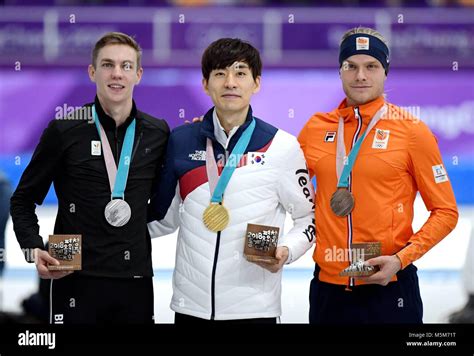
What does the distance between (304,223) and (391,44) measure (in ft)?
20.9

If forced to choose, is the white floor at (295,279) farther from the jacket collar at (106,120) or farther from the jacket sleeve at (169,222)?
the jacket collar at (106,120)

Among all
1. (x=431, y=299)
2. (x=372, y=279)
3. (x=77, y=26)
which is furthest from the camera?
(x=77, y=26)

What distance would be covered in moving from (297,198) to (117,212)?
36.2 inches

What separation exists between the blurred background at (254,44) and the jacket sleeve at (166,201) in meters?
5.36

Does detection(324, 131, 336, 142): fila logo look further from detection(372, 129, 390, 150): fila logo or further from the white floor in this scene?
the white floor

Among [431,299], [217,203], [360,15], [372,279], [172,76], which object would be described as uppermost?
[360,15]

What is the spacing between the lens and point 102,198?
171 inches

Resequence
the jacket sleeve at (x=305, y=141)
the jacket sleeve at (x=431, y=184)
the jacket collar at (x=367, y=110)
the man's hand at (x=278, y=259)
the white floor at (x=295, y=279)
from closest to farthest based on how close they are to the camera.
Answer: the man's hand at (x=278, y=259)
the jacket sleeve at (x=431, y=184)
the jacket collar at (x=367, y=110)
the jacket sleeve at (x=305, y=141)
the white floor at (x=295, y=279)

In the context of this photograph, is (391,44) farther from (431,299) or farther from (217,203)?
(217,203)

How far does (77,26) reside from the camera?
10125 mm

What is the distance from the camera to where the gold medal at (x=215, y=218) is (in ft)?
14.0

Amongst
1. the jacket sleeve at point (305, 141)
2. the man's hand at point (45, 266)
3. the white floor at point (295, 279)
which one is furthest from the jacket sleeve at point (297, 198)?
the white floor at point (295, 279)

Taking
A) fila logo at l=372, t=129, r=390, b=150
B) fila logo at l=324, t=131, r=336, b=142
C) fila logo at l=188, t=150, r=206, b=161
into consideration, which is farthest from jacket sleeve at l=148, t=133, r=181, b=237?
fila logo at l=372, t=129, r=390, b=150

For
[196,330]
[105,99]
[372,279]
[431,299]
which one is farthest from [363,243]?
[431,299]
